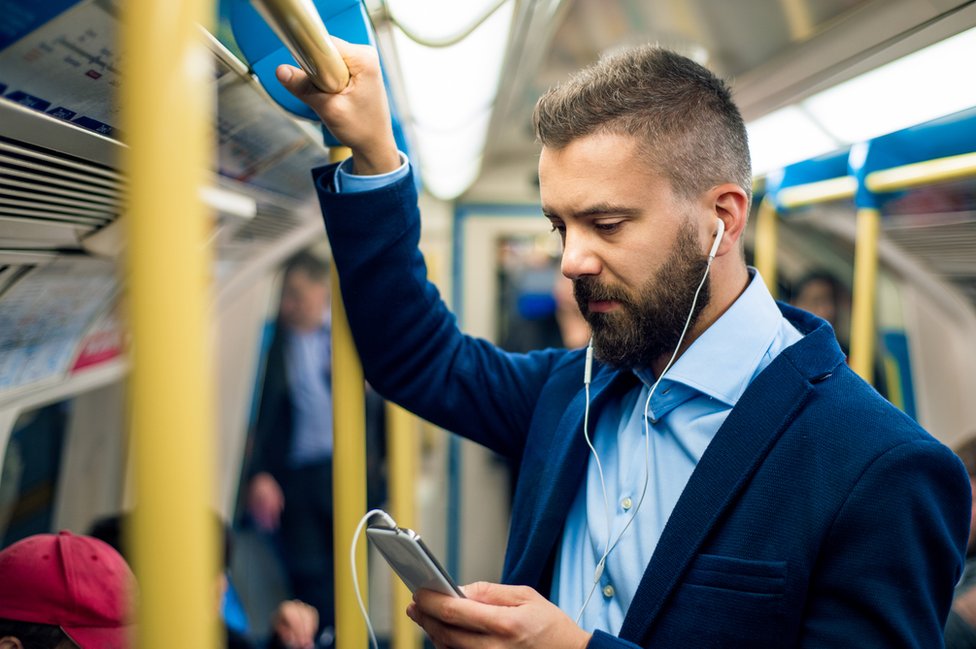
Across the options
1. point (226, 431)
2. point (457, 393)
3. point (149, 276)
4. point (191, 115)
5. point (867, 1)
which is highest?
point (867, 1)

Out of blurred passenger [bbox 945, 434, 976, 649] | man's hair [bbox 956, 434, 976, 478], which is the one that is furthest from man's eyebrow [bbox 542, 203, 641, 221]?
man's hair [bbox 956, 434, 976, 478]

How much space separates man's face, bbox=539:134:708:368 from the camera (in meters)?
→ 1.19

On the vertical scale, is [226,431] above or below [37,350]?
below

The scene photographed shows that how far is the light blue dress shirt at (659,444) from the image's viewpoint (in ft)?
3.93

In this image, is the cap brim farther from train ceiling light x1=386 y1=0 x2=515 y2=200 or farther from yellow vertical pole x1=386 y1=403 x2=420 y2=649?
train ceiling light x1=386 y1=0 x2=515 y2=200

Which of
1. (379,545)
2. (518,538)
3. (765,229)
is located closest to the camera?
(379,545)

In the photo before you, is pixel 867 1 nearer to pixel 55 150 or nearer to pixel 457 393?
pixel 457 393

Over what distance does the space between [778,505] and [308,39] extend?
0.86m

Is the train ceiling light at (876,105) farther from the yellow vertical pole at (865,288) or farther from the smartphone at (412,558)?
the smartphone at (412,558)

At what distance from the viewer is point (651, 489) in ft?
4.02

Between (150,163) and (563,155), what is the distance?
81 centimetres

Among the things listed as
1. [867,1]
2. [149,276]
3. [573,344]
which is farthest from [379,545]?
[573,344]

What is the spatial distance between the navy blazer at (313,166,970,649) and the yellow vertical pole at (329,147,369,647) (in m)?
0.04

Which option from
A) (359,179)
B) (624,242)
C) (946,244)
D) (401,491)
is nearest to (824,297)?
(946,244)
